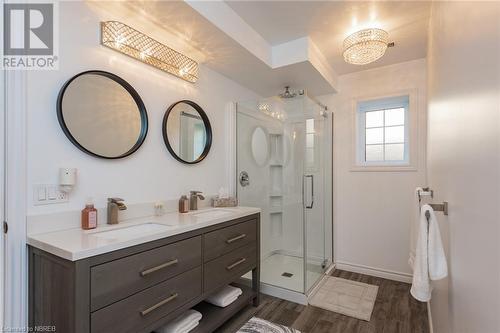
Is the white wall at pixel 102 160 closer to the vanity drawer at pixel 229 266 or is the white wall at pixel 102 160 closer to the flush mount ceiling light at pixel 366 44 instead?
the vanity drawer at pixel 229 266

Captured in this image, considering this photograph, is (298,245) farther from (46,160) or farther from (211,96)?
(46,160)

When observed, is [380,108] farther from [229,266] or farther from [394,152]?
[229,266]

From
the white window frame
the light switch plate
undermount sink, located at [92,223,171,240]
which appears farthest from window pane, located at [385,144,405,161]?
the light switch plate

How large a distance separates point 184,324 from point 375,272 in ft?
7.67

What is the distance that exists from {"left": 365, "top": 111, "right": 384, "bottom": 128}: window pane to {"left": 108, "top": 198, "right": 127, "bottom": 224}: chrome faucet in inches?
114

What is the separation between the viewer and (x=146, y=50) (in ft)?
6.10

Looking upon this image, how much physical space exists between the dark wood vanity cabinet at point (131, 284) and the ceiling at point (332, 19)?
168 centimetres

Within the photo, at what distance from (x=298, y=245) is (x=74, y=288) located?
2.18 meters

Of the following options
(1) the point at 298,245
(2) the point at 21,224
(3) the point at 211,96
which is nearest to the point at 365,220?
(1) the point at 298,245

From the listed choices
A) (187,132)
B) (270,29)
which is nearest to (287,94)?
(270,29)

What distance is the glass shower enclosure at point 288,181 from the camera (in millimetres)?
2715

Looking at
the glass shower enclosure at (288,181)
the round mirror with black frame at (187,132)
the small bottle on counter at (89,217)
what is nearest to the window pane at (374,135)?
the glass shower enclosure at (288,181)

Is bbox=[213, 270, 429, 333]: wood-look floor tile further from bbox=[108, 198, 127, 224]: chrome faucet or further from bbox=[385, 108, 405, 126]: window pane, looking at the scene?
bbox=[385, 108, 405, 126]: window pane

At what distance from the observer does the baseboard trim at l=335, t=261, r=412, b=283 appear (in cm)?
282
